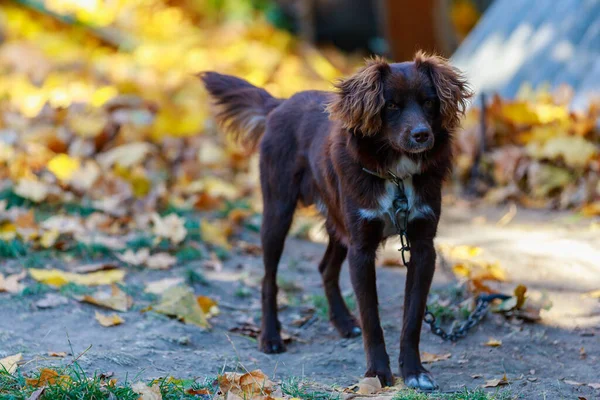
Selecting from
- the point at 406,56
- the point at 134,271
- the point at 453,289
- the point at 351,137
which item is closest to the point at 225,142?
the point at 134,271

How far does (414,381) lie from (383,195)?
3.05ft

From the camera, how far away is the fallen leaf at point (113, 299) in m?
5.00

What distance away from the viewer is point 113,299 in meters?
5.06

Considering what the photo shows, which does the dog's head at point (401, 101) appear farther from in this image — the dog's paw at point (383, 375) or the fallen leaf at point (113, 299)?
the fallen leaf at point (113, 299)

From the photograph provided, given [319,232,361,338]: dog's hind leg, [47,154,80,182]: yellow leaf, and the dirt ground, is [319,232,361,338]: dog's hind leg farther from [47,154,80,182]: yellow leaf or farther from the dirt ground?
[47,154,80,182]: yellow leaf

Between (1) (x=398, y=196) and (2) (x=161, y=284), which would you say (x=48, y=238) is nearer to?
(2) (x=161, y=284)

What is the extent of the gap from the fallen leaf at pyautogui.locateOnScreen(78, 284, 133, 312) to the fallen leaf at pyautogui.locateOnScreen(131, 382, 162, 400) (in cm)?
161

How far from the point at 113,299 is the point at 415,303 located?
6.65ft

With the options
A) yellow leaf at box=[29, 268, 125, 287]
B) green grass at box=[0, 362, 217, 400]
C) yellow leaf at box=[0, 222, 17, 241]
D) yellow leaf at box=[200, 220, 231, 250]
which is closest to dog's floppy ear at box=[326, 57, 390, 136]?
green grass at box=[0, 362, 217, 400]

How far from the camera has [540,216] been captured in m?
7.20

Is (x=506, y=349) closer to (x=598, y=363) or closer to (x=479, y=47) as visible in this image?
(x=598, y=363)

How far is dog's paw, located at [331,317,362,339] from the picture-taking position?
16.3 ft

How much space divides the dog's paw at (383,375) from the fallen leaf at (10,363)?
1680 millimetres

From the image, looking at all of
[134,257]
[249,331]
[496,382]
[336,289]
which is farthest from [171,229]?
[496,382]
